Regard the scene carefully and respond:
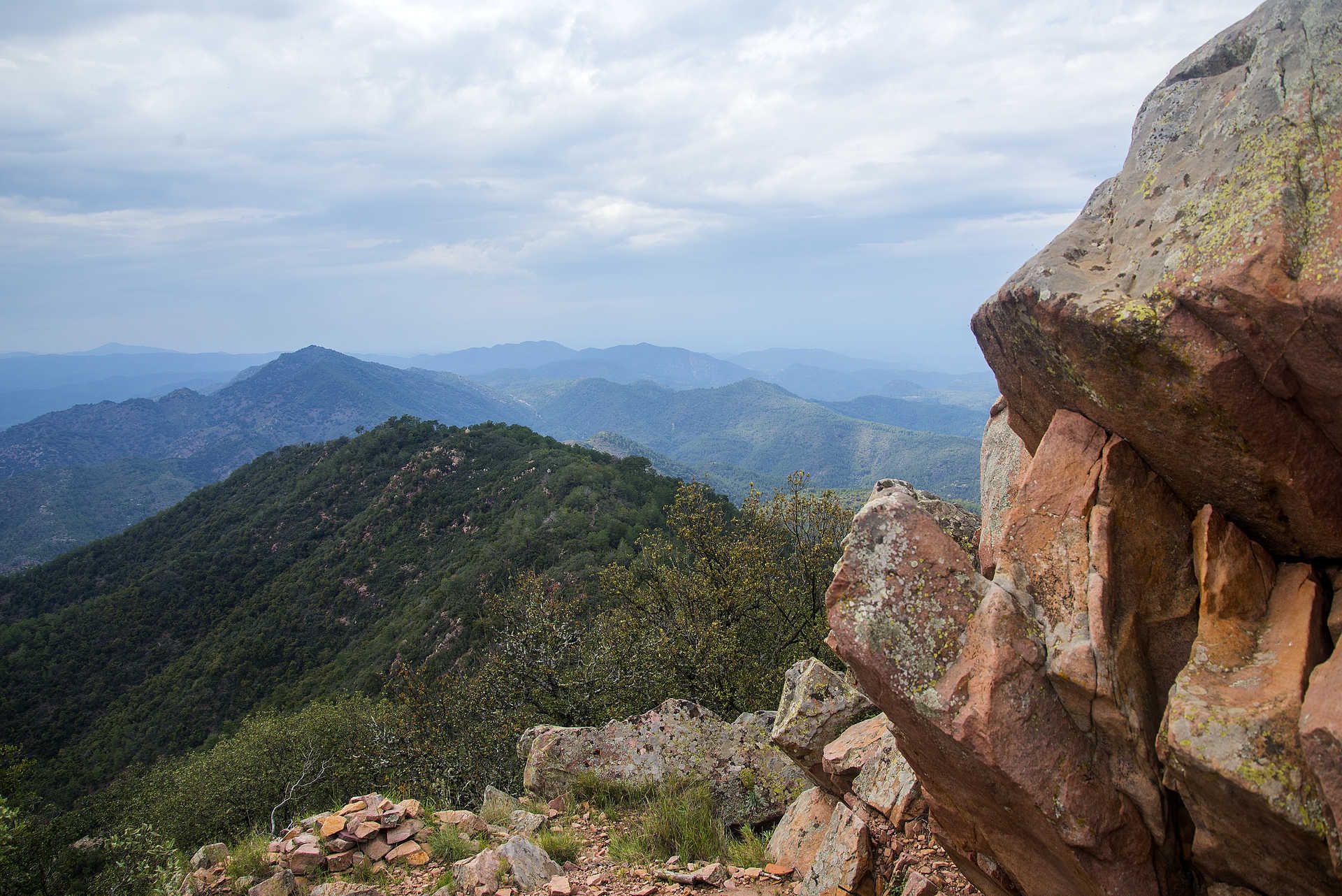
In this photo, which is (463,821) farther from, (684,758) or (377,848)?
(684,758)

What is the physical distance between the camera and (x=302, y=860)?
11.5m

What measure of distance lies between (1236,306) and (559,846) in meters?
12.2

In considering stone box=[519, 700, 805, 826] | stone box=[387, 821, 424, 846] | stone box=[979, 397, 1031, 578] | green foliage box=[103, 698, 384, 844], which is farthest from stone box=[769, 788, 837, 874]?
green foliage box=[103, 698, 384, 844]

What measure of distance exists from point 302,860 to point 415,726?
538 inches

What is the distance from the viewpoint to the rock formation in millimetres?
5824

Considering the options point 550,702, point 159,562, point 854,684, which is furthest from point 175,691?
point 854,684

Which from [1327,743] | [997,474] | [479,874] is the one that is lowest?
[479,874]

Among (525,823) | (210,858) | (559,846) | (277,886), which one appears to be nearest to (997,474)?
(559,846)

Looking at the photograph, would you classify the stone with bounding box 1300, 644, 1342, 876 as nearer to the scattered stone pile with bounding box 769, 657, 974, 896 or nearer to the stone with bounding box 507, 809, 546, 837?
the scattered stone pile with bounding box 769, 657, 974, 896

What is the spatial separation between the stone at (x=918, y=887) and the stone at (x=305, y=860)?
9.40 metres

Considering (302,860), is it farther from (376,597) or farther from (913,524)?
(376,597)

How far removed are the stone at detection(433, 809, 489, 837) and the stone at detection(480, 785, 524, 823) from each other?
499 millimetres

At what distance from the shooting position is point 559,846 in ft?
39.1

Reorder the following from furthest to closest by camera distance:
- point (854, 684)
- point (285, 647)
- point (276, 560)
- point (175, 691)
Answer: point (276, 560), point (285, 647), point (175, 691), point (854, 684)
